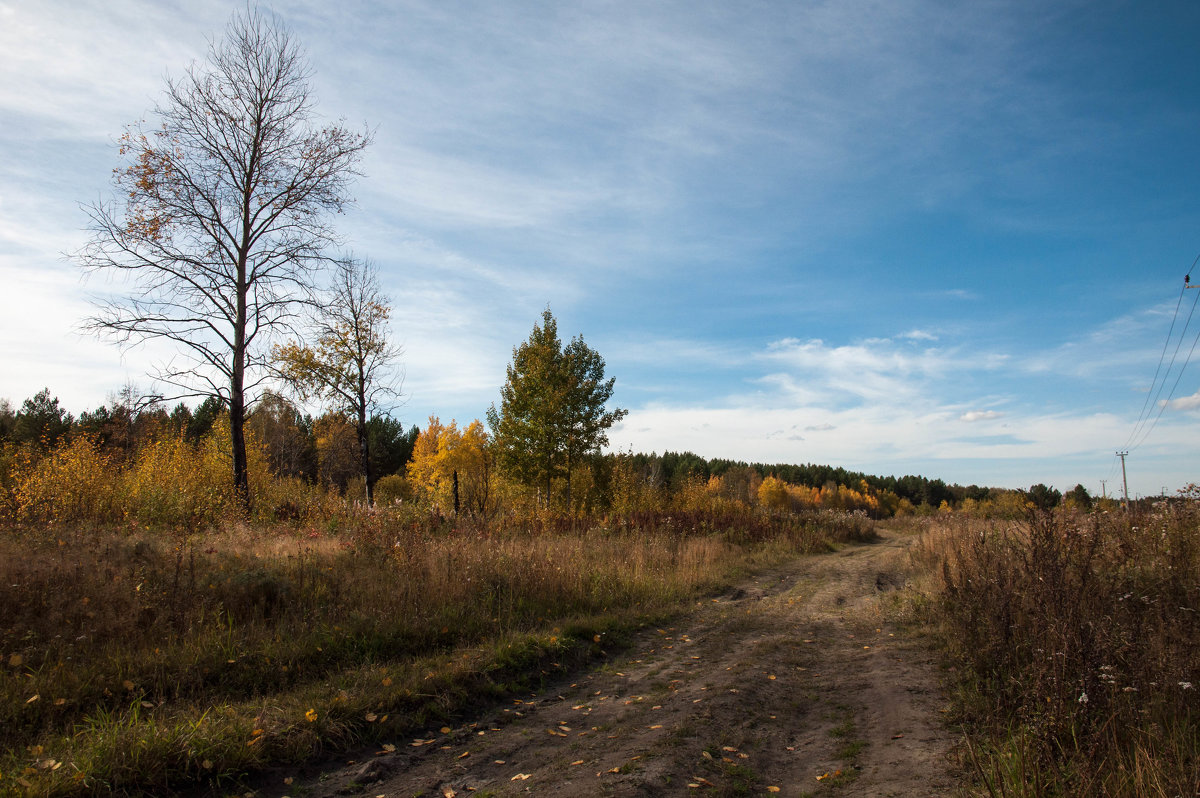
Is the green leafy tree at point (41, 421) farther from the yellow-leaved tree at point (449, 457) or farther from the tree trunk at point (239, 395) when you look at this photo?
the tree trunk at point (239, 395)

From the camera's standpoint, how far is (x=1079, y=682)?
3.75m

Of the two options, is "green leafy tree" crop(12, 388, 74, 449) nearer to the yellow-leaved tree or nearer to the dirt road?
the yellow-leaved tree

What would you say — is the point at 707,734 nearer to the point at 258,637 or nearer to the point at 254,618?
the point at 258,637

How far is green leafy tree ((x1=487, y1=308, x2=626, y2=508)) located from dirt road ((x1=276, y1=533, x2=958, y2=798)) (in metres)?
17.2

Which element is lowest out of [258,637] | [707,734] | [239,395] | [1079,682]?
[707,734]

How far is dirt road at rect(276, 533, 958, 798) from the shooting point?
399 centimetres

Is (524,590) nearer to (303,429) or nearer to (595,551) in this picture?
(595,551)

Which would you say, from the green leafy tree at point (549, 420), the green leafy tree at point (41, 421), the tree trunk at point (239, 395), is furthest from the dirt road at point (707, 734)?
the green leafy tree at point (41, 421)

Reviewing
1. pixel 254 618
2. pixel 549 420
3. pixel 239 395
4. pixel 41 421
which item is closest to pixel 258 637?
pixel 254 618

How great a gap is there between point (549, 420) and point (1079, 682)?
2195cm

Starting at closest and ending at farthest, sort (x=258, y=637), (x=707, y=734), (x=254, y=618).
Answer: (x=707, y=734) < (x=258, y=637) < (x=254, y=618)

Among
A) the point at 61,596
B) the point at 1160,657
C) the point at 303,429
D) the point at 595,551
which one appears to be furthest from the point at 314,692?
the point at 303,429

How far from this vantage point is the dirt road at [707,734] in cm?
399

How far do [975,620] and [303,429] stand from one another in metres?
57.3
